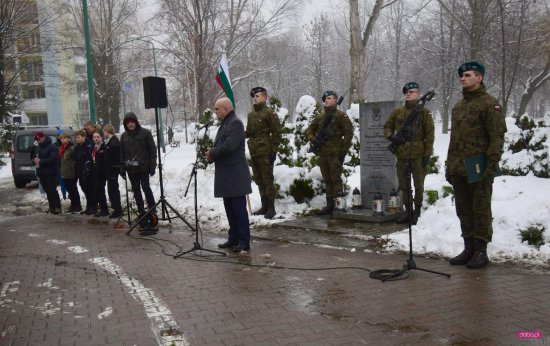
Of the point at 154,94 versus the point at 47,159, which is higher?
the point at 154,94

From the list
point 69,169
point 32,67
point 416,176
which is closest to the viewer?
point 416,176

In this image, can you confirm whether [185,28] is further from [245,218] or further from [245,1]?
[245,218]

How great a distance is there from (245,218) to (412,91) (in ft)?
9.93

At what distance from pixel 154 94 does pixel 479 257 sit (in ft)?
19.3

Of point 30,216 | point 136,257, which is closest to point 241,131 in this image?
point 136,257

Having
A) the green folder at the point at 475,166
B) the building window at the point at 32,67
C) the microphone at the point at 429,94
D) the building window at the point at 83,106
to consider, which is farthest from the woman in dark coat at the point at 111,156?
the building window at the point at 83,106

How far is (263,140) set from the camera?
8875 millimetres

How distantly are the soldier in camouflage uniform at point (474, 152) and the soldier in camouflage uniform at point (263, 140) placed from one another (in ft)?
11.9

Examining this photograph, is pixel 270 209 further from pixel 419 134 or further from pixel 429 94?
pixel 429 94

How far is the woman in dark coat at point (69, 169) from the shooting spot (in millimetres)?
11266

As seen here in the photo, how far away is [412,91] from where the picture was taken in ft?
24.7

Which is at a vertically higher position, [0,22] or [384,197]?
[0,22]

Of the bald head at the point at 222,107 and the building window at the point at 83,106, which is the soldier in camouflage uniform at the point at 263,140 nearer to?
the bald head at the point at 222,107

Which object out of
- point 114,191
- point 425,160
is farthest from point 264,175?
point 114,191
